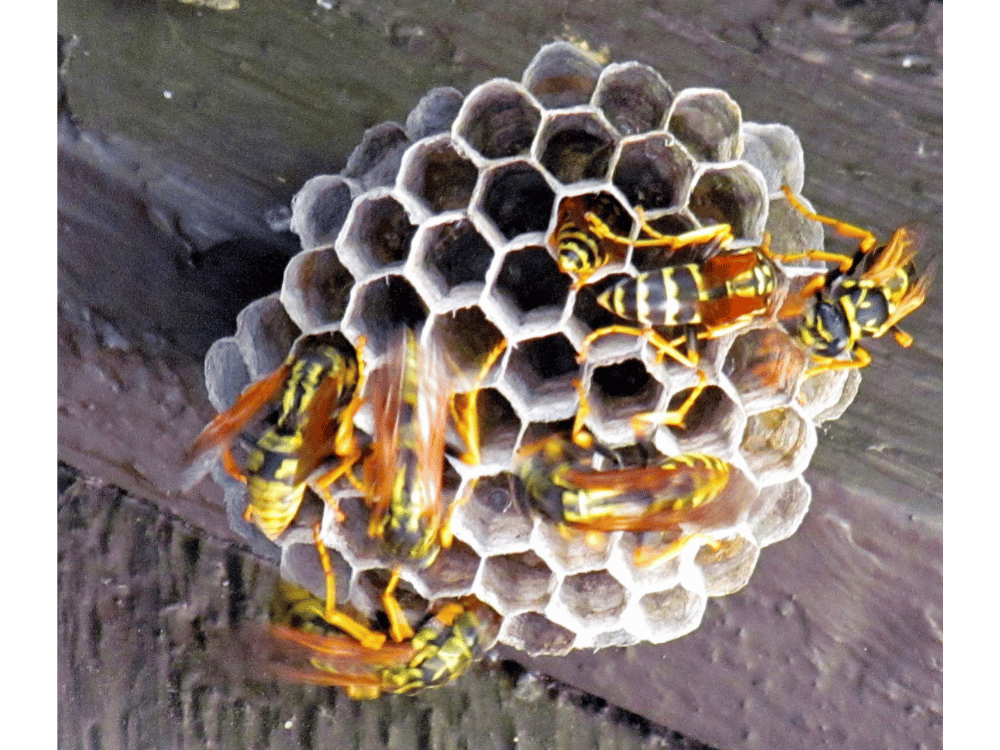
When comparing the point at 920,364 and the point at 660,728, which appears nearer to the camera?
the point at 920,364

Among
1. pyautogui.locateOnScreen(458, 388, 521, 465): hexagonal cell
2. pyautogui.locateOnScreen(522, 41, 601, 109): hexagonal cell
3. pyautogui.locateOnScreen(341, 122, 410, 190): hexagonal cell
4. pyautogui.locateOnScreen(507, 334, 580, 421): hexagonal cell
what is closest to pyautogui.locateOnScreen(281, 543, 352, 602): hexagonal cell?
pyautogui.locateOnScreen(458, 388, 521, 465): hexagonal cell

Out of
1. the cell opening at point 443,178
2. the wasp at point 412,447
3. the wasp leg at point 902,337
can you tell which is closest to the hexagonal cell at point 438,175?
the cell opening at point 443,178

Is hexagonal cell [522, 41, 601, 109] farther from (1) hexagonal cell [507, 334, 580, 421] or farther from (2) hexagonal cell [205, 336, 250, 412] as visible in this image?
(2) hexagonal cell [205, 336, 250, 412]

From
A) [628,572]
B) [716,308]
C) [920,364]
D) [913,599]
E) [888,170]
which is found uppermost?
[888,170]

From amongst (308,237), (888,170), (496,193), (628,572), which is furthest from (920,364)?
(308,237)

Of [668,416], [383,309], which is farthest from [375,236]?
[668,416]

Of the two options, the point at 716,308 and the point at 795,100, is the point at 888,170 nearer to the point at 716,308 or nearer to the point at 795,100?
the point at 795,100
